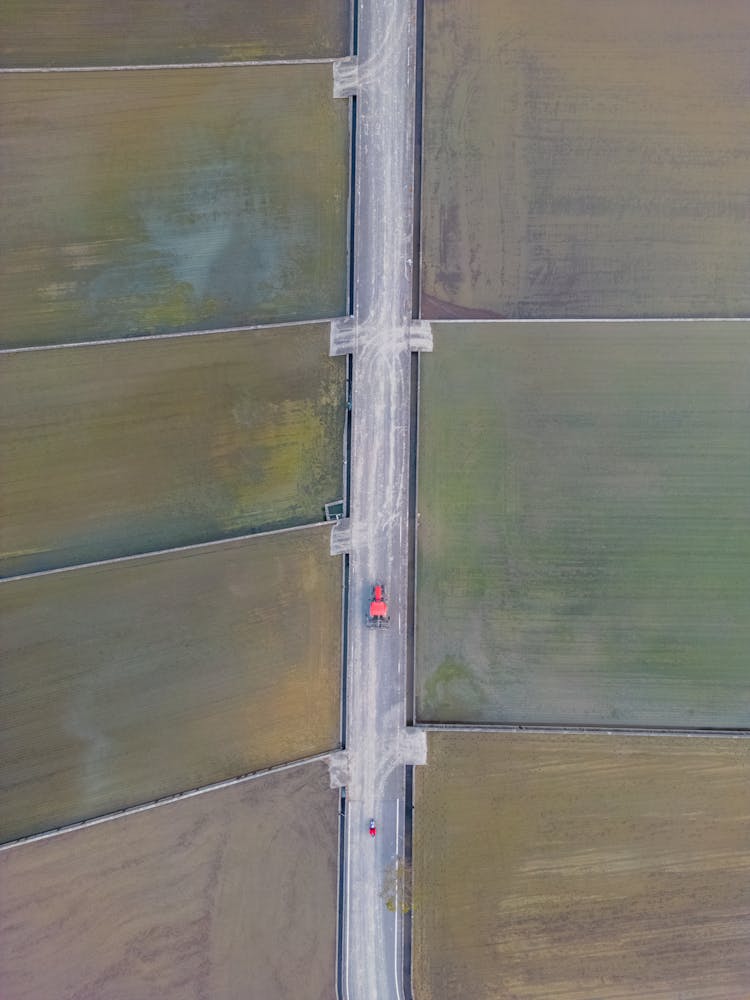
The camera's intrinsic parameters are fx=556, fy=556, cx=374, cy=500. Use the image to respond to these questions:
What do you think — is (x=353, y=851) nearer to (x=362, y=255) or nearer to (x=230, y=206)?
(x=362, y=255)

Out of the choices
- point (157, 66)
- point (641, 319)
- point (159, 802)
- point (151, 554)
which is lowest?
point (159, 802)

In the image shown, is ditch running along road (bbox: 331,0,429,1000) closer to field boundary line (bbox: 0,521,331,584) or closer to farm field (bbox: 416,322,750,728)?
farm field (bbox: 416,322,750,728)

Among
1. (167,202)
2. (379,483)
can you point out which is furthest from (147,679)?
(167,202)

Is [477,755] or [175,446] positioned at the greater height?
[175,446]

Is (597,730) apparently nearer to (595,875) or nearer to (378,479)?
(595,875)

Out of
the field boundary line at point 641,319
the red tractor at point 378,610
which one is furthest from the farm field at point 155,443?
the field boundary line at point 641,319

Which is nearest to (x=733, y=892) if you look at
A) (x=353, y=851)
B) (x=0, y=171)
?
(x=353, y=851)
